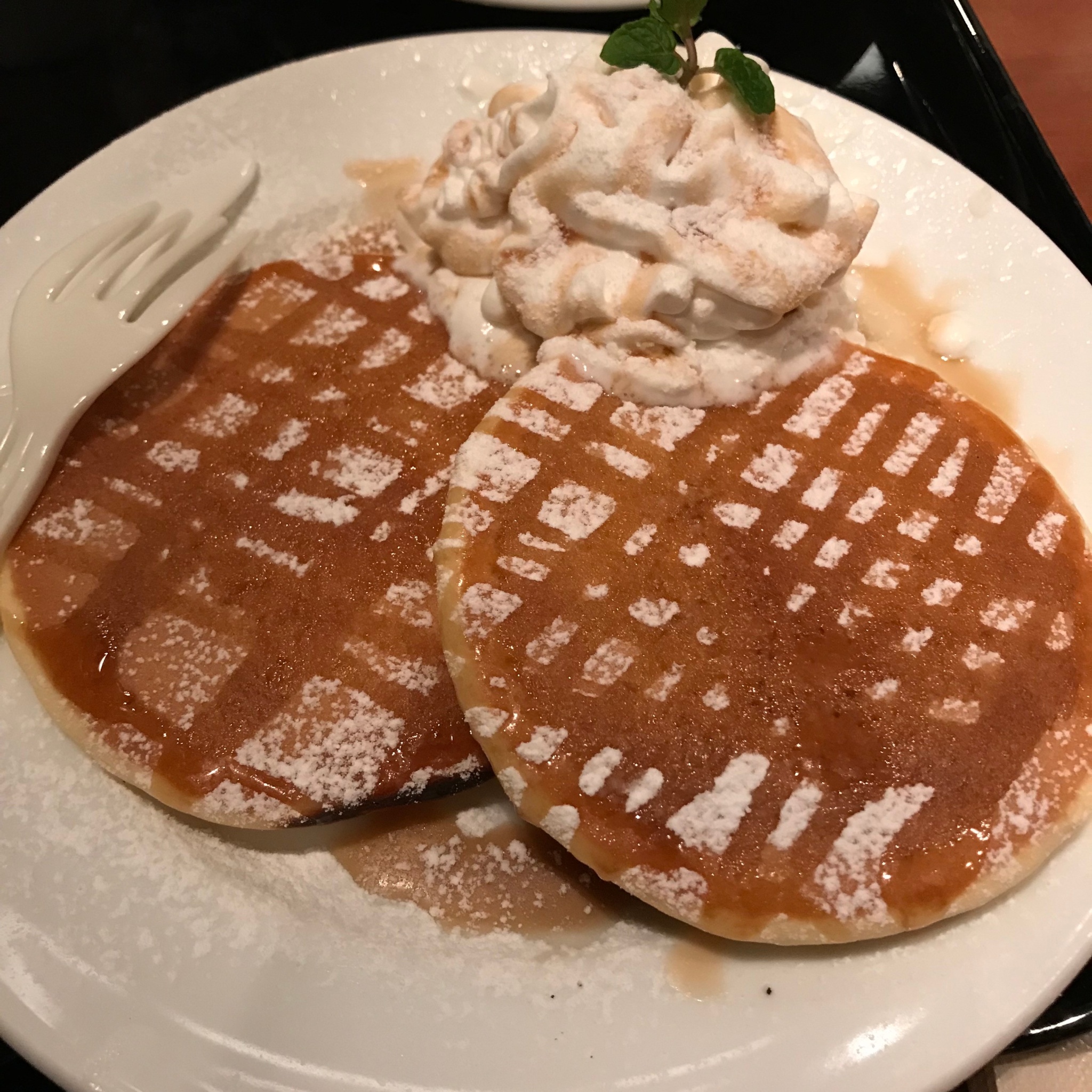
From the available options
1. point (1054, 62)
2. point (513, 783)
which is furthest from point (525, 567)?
point (1054, 62)

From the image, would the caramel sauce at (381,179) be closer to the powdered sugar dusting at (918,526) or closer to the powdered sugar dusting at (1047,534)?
the powdered sugar dusting at (918,526)

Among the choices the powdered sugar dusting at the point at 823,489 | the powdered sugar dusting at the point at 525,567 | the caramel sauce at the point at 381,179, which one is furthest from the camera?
the caramel sauce at the point at 381,179

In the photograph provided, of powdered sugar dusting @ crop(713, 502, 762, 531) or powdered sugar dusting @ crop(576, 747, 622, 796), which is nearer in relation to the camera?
powdered sugar dusting @ crop(576, 747, 622, 796)

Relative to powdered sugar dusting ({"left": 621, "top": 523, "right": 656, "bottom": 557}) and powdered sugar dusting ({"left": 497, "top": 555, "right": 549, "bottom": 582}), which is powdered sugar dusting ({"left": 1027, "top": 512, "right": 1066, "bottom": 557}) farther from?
powdered sugar dusting ({"left": 497, "top": 555, "right": 549, "bottom": 582})

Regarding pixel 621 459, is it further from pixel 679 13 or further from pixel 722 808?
pixel 679 13

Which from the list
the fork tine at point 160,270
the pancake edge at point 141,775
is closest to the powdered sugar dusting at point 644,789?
the pancake edge at point 141,775


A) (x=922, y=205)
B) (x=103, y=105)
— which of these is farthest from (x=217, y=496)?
(x=922, y=205)

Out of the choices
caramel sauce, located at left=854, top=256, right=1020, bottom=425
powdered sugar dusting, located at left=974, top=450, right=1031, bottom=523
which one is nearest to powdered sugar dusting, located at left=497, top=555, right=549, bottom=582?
powdered sugar dusting, located at left=974, top=450, right=1031, bottom=523

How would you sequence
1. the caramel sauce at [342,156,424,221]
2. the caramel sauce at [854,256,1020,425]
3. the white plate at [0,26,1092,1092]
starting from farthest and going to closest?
the caramel sauce at [342,156,424,221], the caramel sauce at [854,256,1020,425], the white plate at [0,26,1092,1092]
